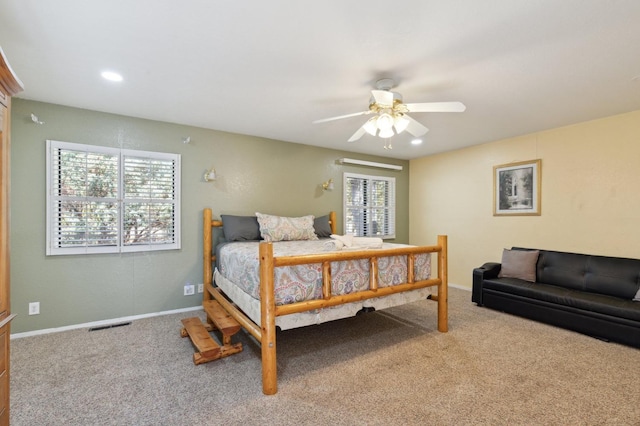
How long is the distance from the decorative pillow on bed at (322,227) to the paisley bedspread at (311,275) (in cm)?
155

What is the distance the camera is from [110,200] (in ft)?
10.8

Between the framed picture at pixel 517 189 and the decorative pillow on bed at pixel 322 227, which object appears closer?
the framed picture at pixel 517 189

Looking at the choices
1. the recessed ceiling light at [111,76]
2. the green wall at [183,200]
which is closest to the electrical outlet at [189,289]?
the green wall at [183,200]

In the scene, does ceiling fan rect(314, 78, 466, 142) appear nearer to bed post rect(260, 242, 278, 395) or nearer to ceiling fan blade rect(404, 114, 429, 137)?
ceiling fan blade rect(404, 114, 429, 137)

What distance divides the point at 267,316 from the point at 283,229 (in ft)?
6.23

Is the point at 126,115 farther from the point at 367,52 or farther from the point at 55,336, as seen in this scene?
the point at 367,52

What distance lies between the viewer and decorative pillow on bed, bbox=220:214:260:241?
3.71 metres

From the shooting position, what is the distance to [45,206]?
302cm

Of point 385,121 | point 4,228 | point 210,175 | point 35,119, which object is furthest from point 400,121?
point 35,119

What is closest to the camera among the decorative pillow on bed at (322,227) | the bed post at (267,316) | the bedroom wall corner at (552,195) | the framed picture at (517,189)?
the bed post at (267,316)

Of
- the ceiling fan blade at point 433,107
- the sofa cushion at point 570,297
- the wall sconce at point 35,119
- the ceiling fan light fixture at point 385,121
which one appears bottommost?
the sofa cushion at point 570,297

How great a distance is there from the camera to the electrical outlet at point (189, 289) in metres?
3.73

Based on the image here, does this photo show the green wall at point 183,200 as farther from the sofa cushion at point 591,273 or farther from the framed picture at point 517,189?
the sofa cushion at point 591,273

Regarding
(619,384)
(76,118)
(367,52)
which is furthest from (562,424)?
(76,118)
